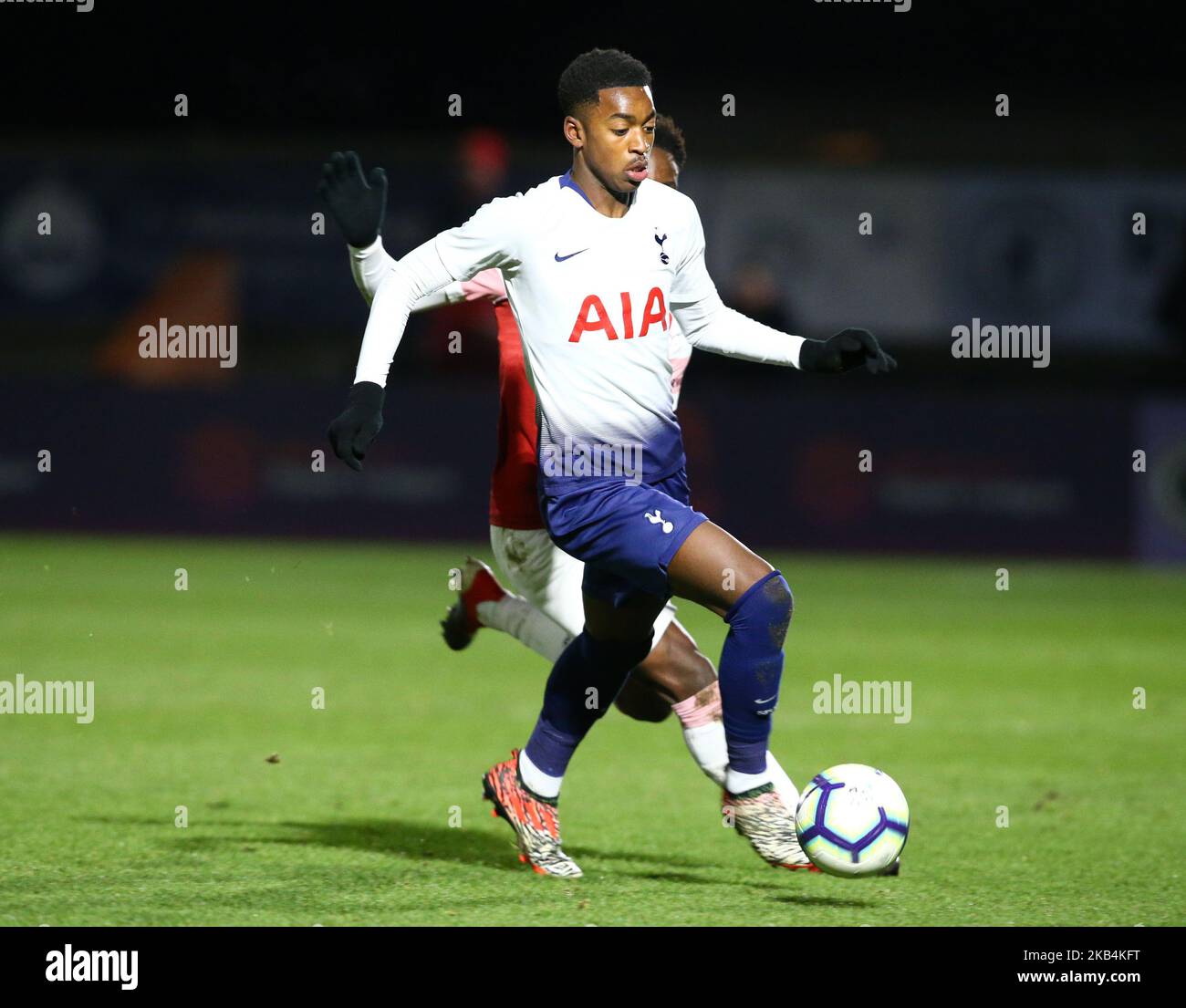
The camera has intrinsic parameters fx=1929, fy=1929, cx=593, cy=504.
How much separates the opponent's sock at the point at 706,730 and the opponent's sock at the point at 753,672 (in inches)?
14.1

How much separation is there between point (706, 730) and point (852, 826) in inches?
32.9

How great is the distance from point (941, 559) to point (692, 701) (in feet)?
31.5

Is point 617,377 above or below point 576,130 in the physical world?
below

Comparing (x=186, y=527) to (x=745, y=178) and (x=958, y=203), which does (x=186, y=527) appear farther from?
(x=958, y=203)

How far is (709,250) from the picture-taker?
1781 cm

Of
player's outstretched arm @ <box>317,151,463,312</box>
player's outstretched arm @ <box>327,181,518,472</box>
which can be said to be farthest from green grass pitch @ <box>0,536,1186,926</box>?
player's outstretched arm @ <box>317,151,463,312</box>

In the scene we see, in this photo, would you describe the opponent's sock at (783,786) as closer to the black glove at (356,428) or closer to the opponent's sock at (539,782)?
the opponent's sock at (539,782)

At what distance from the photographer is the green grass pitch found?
16.5ft

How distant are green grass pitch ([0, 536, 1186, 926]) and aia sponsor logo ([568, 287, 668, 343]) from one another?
4.86 ft

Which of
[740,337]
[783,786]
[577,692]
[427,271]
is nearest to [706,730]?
[783,786]
